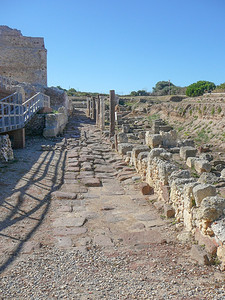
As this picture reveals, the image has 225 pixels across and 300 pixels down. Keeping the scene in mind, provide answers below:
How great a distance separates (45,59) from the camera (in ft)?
106

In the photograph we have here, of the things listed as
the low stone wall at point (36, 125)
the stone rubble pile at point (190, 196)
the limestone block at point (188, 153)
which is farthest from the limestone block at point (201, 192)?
the low stone wall at point (36, 125)

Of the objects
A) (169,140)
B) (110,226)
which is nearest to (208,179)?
(110,226)

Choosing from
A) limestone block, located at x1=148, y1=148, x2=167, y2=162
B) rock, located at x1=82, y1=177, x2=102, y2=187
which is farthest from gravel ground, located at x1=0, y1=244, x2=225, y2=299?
rock, located at x1=82, y1=177, x2=102, y2=187

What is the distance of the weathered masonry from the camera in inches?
1259

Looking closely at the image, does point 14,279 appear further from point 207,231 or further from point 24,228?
point 207,231

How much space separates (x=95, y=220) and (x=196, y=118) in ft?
56.8

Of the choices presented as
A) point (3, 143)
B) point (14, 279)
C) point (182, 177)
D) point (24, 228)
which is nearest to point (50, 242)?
point (24, 228)

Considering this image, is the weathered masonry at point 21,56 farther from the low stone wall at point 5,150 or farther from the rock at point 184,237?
the rock at point 184,237

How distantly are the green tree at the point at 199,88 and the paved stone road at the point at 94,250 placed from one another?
3471cm

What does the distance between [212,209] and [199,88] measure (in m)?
39.5

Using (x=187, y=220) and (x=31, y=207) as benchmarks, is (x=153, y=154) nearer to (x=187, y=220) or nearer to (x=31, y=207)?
(x=187, y=220)

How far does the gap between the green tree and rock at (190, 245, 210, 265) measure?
3688 cm

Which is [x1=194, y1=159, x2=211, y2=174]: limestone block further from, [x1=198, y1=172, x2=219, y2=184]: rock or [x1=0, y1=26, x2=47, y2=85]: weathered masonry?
[x1=0, y1=26, x2=47, y2=85]: weathered masonry

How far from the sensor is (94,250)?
181 inches
